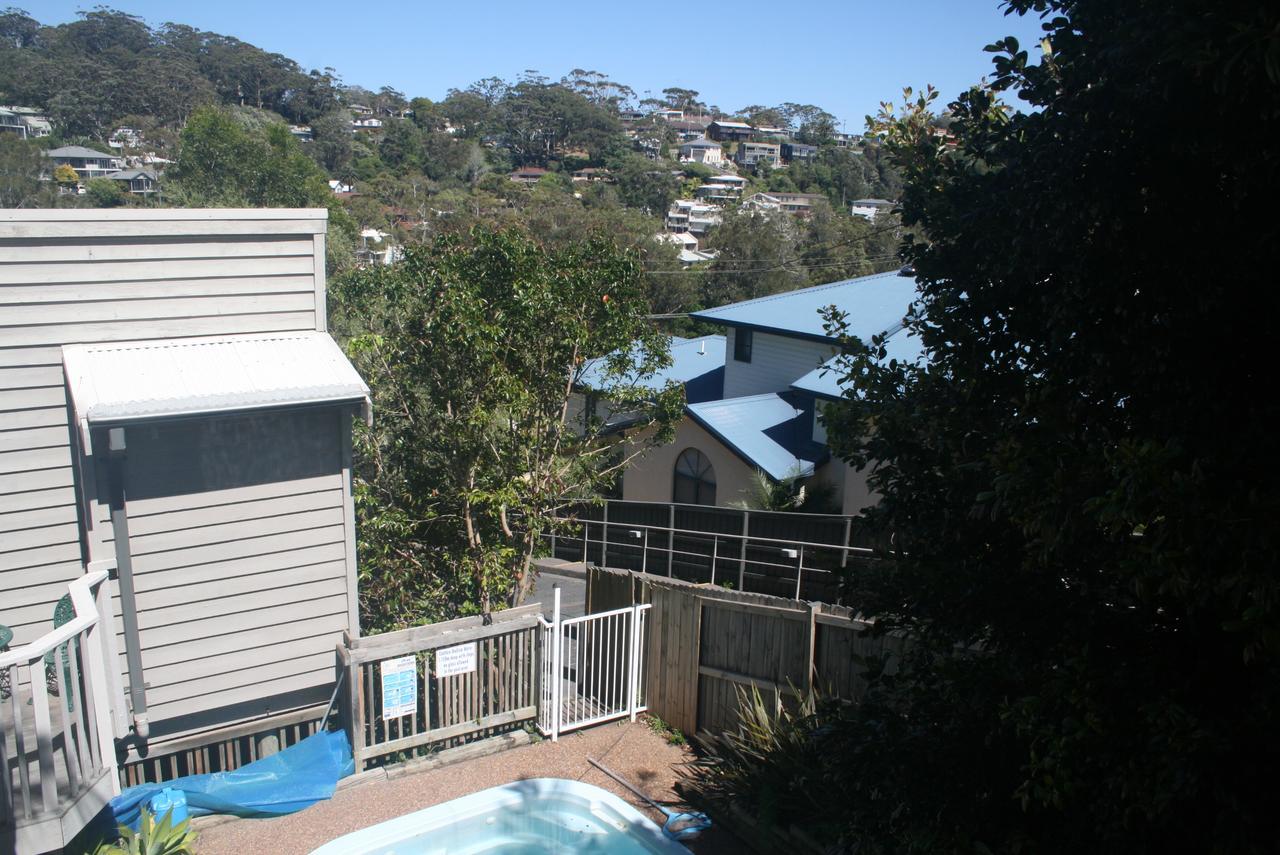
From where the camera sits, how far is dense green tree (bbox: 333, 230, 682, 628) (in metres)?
9.12

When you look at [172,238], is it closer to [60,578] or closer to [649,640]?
[60,578]

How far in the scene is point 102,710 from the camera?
5836mm

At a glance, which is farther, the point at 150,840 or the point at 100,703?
the point at 150,840

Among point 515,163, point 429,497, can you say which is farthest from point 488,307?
point 515,163

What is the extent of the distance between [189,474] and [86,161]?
89.6 meters

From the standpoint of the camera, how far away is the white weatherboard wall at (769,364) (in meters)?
20.6

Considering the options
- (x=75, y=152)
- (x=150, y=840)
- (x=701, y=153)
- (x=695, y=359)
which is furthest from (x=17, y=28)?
(x=150, y=840)

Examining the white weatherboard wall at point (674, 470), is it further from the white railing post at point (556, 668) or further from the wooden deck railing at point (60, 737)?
the wooden deck railing at point (60, 737)

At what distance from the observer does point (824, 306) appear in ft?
66.3

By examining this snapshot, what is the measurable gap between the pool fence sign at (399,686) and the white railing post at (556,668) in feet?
4.13

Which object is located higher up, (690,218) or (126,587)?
(690,218)

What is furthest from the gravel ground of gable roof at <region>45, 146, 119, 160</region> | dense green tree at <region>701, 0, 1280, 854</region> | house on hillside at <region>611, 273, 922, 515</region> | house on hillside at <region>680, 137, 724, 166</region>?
house on hillside at <region>680, 137, 724, 166</region>

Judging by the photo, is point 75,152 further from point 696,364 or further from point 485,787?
point 485,787

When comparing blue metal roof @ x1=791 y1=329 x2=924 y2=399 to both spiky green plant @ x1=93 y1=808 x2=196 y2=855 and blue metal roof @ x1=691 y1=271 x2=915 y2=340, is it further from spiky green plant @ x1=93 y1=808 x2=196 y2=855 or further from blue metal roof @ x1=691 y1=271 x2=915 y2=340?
spiky green plant @ x1=93 y1=808 x2=196 y2=855
